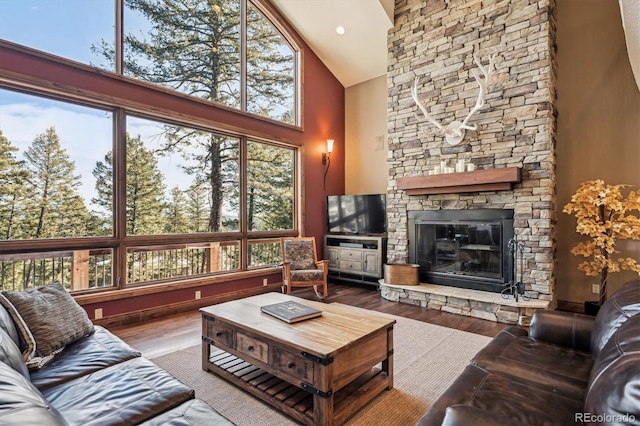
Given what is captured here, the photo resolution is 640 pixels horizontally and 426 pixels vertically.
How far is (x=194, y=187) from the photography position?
4.52m

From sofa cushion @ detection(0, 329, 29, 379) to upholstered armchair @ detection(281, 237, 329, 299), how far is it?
3.20 meters

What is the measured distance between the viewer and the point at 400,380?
2420 mm

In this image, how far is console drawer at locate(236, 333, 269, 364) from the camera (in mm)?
2129

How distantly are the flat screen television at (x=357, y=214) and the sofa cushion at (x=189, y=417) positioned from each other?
436 cm

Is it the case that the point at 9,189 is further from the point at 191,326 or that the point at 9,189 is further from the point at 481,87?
the point at 481,87

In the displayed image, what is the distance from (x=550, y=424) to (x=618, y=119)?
430cm

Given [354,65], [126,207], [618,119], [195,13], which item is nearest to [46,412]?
[126,207]

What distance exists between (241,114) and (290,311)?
3531 millimetres

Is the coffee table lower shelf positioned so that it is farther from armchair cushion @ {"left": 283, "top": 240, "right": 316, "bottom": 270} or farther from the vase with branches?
the vase with branches

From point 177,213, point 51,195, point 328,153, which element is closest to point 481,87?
point 328,153

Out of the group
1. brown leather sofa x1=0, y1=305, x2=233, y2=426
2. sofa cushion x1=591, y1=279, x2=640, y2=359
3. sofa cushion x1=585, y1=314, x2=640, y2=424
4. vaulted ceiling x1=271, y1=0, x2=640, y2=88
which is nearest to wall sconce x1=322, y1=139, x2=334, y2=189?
vaulted ceiling x1=271, y1=0, x2=640, y2=88

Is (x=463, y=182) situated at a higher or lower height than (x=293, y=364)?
higher

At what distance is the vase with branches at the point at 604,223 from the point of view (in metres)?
3.42

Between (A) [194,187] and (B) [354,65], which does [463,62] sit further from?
(A) [194,187]
